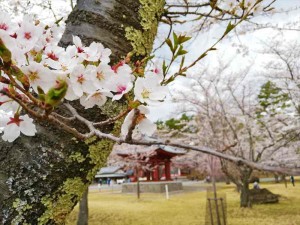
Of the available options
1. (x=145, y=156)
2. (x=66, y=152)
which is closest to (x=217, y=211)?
(x=66, y=152)

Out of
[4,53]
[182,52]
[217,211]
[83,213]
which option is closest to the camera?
[4,53]

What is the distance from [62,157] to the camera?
3.22 ft

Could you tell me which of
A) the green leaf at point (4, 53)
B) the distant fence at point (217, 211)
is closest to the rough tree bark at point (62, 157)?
the green leaf at point (4, 53)

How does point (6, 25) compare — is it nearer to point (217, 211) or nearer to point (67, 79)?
point (67, 79)

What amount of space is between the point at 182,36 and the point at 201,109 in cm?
1455

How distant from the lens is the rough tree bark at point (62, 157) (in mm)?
916

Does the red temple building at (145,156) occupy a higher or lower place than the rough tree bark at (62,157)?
higher

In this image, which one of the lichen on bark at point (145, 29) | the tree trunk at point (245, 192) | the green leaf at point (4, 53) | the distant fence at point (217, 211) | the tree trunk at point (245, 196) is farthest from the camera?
the tree trunk at point (245, 196)

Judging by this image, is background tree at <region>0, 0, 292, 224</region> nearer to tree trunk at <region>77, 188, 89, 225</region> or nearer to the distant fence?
the distant fence

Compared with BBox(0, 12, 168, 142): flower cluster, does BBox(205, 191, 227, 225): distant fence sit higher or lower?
lower

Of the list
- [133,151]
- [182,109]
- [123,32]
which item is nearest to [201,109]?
[182,109]

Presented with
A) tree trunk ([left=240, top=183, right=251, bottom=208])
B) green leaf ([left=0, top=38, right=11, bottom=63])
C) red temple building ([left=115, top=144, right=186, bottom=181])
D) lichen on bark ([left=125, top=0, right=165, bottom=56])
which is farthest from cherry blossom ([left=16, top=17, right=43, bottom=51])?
red temple building ([left=115, top=144, right=186, bottom=181])

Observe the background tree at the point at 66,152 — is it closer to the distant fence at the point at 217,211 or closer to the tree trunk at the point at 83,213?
the distant fence at the point at 217,211

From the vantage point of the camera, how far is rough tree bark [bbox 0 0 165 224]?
3.01 ft
